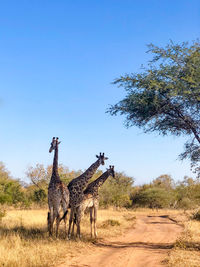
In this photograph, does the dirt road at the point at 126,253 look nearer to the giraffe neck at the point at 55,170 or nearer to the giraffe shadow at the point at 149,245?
the giraffe shadow at the point at 149,245

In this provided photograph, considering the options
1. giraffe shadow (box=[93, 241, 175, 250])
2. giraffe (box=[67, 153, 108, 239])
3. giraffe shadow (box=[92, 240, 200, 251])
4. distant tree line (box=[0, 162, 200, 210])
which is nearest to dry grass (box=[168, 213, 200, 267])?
giraffe shadow (box=[92, 240, 200, 251])

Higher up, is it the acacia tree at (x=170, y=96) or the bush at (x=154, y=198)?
the acacia tree at (x=170, y=96)

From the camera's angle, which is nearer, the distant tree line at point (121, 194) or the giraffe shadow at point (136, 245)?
the giraffe shadow at point (136, 245)

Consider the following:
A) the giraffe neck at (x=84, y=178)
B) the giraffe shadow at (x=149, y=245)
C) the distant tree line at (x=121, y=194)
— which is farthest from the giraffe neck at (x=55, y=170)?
the distant tree line at (x=121, y=194)

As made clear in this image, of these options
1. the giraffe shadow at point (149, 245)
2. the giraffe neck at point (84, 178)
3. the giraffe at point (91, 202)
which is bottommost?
the giraffe shadow at point (149, 245)

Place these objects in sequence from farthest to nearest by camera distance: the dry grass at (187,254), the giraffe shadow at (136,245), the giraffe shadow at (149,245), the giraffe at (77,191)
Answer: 1. the giraffe at (77,191)
2. the giraffe shadow at (136,245)
3. the giraffe shadow at (149,245)
4. the dry grass at (187,254)

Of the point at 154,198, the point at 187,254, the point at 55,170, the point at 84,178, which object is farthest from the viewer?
the point at 154,198

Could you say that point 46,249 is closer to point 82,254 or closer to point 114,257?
point 82,254

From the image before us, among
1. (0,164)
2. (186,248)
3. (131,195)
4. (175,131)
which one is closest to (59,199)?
(186,248)

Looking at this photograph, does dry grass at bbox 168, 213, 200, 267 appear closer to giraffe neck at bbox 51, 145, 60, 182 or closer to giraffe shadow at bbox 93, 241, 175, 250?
giraffe shadow at bbox 93, 241, 175, 250

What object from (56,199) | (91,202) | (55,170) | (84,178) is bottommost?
(91,202)

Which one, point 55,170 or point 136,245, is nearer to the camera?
point 136,245

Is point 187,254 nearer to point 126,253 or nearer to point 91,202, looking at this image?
point 126,253

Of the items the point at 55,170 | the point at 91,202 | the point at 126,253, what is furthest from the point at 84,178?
the point at 126,253
